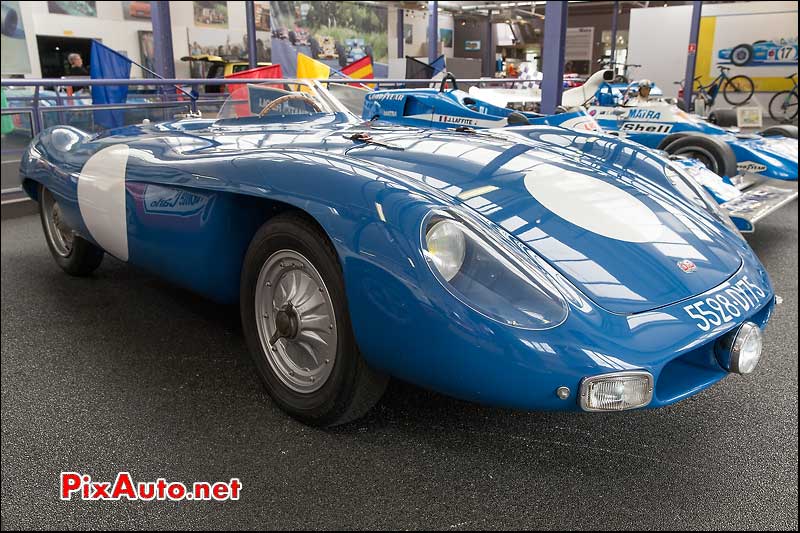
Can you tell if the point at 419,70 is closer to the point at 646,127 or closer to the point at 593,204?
the point at 646,127

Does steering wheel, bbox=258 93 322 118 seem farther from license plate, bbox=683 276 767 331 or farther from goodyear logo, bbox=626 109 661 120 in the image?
goodyear logo, bbox=626 109 661 120

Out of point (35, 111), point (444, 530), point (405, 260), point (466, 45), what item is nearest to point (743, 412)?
point (444, 530)

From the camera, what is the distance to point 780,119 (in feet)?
45.0

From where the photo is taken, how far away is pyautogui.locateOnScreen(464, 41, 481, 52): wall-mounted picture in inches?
228

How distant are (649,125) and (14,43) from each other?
1088 centimetres

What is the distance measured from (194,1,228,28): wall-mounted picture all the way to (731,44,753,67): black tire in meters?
10.8

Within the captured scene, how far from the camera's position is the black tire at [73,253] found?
3.02m

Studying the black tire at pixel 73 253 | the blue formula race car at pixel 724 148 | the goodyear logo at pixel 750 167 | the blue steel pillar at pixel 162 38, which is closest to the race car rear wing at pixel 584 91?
the blue formula race car at pixel 724 148

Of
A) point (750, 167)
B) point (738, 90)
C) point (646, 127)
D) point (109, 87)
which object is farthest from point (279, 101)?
point (738, 90)

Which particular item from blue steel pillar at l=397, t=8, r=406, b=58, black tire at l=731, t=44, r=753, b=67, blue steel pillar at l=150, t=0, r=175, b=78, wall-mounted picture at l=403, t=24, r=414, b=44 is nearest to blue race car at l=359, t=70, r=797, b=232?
blue steel pillar at l=150, t=0, r=175, b=78

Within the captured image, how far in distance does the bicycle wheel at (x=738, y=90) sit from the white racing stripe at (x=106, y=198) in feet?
46.8

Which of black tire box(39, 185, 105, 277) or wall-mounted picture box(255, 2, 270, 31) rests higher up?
wall-mounted picture box(255, 2, 270, 31)

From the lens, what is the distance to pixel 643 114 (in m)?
5.77

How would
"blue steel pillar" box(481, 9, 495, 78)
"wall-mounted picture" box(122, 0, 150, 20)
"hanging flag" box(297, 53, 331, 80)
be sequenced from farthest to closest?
1. "wall-mounted picture" box(122, 0, 150, 20)
2. "blue steel pillar" box(481, 9, 495, 78)
3. "hanging flag" box(297, 53, 331, 80)
